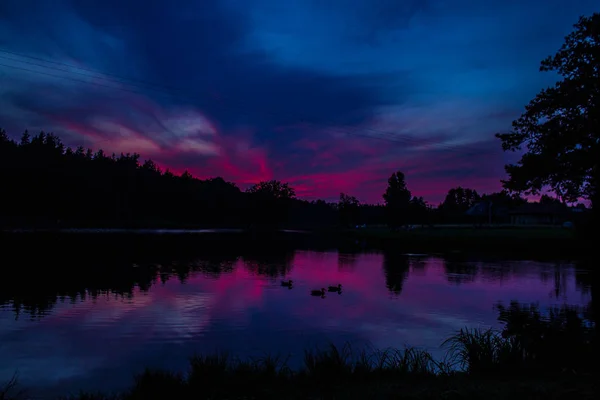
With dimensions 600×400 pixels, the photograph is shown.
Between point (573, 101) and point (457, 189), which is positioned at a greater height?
point (457, 189)

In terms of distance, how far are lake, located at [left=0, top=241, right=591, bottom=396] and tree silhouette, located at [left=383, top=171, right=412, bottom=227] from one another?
6449 centimetres

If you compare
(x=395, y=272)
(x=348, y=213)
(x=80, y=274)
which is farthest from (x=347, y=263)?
(x=348, y=213)

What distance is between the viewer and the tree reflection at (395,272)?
102 feet

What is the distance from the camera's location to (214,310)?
22078 millimetres

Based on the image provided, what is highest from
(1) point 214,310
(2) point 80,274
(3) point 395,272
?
(3) point 395,272

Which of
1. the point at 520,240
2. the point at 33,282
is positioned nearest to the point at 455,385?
the point at 33,282

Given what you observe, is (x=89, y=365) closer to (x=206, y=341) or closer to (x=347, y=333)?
(x=206, y=341)

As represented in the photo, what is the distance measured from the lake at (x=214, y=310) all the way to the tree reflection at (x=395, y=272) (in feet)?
0.47

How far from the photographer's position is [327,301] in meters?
25.7

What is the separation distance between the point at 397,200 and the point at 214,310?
3522 inches

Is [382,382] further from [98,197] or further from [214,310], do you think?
[98,197]

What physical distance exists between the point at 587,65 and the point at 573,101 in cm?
206

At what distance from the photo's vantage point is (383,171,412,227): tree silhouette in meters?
106

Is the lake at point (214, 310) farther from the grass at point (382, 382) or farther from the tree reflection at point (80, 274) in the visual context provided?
the grass at point (382, 382)
